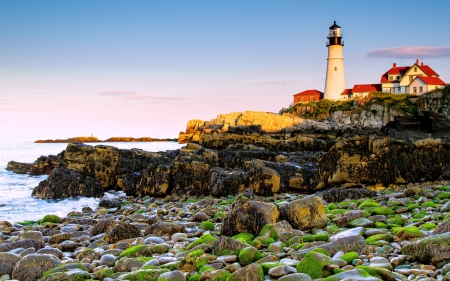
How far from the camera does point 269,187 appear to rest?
12.2 metres

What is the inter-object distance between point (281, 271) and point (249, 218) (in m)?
2.41

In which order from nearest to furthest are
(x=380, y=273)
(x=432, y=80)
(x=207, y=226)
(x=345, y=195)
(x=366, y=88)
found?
(x=380, y=273) → (x=207, y=226) → (x=345, y=195) → (x=432, y=80) → (x=366, y=88)

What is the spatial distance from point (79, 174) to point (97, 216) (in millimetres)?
5216

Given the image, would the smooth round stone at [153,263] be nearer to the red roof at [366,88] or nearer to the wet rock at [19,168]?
the wet rock at [19,168]

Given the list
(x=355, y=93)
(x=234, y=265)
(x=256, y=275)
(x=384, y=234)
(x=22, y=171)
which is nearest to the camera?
(x=256, y=275)

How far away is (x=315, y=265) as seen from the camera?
179 inches

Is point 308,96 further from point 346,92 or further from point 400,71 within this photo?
point 400,71

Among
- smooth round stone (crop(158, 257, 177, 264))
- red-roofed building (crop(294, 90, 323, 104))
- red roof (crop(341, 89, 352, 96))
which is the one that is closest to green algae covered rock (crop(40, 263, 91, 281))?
smooth round stone (crop(158, 257, 177, 264))

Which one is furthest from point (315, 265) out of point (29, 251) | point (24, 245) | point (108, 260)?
point (24, 245)

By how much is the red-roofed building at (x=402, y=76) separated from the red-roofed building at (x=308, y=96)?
426 inches

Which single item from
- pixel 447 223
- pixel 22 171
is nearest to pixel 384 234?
pixel 447 223

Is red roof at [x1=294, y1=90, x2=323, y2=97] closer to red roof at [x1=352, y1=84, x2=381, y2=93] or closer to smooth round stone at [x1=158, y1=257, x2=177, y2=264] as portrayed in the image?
red roof at [x1=352, y1=84, x2=381, y2=93]

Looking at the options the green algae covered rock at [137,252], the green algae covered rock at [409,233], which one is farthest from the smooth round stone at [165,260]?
the green algae covered rock at [409,233]

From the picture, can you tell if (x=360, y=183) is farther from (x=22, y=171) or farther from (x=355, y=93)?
(x=355, y=93)
